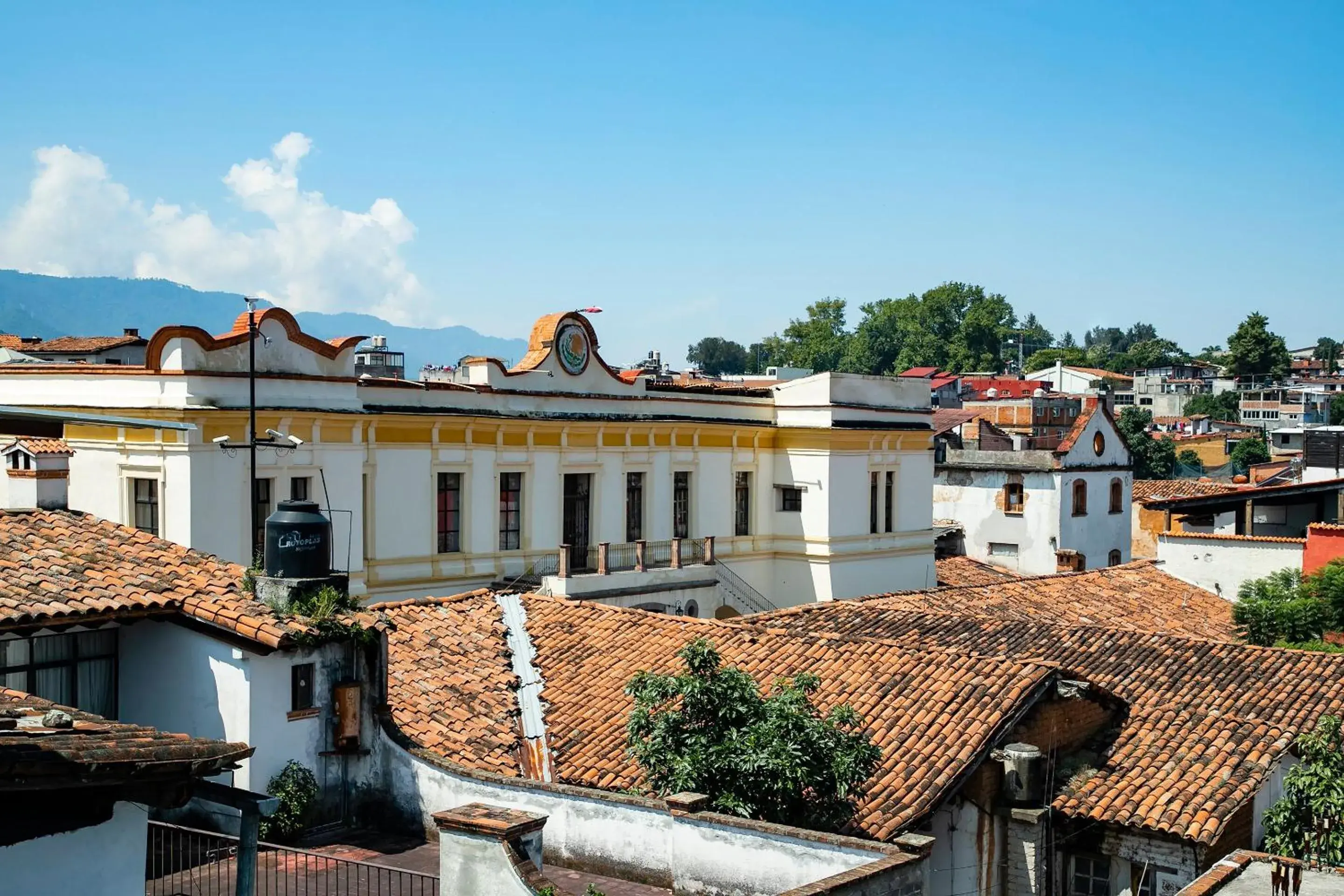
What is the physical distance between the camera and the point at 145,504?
1025 inches

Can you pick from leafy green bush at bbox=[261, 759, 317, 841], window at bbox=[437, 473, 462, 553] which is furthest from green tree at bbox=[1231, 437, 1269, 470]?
leafy green bush at bbox=[261, 759, 317, 841]

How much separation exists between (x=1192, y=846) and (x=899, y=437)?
85.0ft

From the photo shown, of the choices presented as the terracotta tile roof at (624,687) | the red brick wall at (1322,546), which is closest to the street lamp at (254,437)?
the terracotta tile roof at (624,687)

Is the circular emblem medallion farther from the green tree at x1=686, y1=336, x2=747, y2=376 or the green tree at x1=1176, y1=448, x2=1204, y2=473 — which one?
the green tree at x1=686, y1=336, x2=747, y2=376

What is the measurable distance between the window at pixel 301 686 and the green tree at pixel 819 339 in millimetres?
125799

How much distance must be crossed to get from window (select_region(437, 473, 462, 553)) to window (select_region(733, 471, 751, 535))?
9.68 meters

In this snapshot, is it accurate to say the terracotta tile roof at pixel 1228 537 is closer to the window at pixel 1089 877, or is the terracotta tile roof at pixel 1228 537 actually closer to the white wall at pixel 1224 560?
the white wall at pixel 1224 560

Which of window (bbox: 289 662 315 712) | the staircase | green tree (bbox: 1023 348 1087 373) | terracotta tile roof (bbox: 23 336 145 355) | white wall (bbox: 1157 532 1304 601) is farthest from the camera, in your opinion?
green tree (bbox: 1023 348 1087 373)

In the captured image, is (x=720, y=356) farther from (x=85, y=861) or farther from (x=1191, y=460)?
(x=85, y=861)

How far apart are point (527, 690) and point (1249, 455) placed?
7156cm

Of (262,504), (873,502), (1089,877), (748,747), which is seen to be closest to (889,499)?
(873,502)

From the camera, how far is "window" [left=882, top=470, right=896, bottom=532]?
135ft

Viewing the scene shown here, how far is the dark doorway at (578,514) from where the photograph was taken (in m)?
34.0

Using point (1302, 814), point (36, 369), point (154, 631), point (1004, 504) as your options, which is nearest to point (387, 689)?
point (154, 631)
